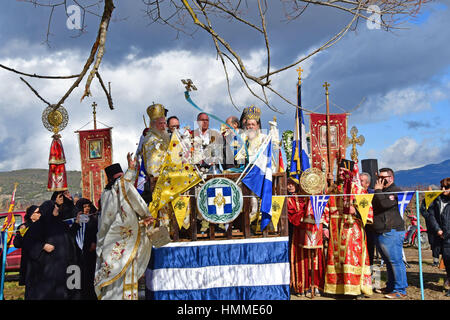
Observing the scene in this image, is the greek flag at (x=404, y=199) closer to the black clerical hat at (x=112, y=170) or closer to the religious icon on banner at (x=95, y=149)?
the black clerical hat at (x=112, y=170)

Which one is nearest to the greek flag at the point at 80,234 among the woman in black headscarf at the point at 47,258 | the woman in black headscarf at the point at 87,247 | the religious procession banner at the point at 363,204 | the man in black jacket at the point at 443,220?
the woman in black headscarf at the point at 87,247

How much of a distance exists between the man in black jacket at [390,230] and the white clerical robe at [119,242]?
3814mm

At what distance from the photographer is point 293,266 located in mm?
7645

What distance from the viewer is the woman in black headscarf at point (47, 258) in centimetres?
634

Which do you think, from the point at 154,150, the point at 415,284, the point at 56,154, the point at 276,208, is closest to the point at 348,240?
the point at 276,208

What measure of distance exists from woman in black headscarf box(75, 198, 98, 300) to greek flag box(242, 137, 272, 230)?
8.39ft

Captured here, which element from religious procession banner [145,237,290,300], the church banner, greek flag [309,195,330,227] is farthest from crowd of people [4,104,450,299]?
the church banner

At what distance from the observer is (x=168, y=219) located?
6.38m

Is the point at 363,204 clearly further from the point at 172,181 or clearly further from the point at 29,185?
the point at 29,185

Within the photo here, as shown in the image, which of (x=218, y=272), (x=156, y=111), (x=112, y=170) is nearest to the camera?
(x=112, y=170)

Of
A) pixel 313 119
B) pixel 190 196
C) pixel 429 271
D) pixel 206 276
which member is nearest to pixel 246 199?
pixel 190 196

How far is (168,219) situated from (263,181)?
4.74 feet

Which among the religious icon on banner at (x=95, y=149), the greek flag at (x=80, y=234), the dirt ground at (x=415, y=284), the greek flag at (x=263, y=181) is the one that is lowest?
the dirt ground at (x=415, y=284)

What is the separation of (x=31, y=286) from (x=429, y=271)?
7.92m
